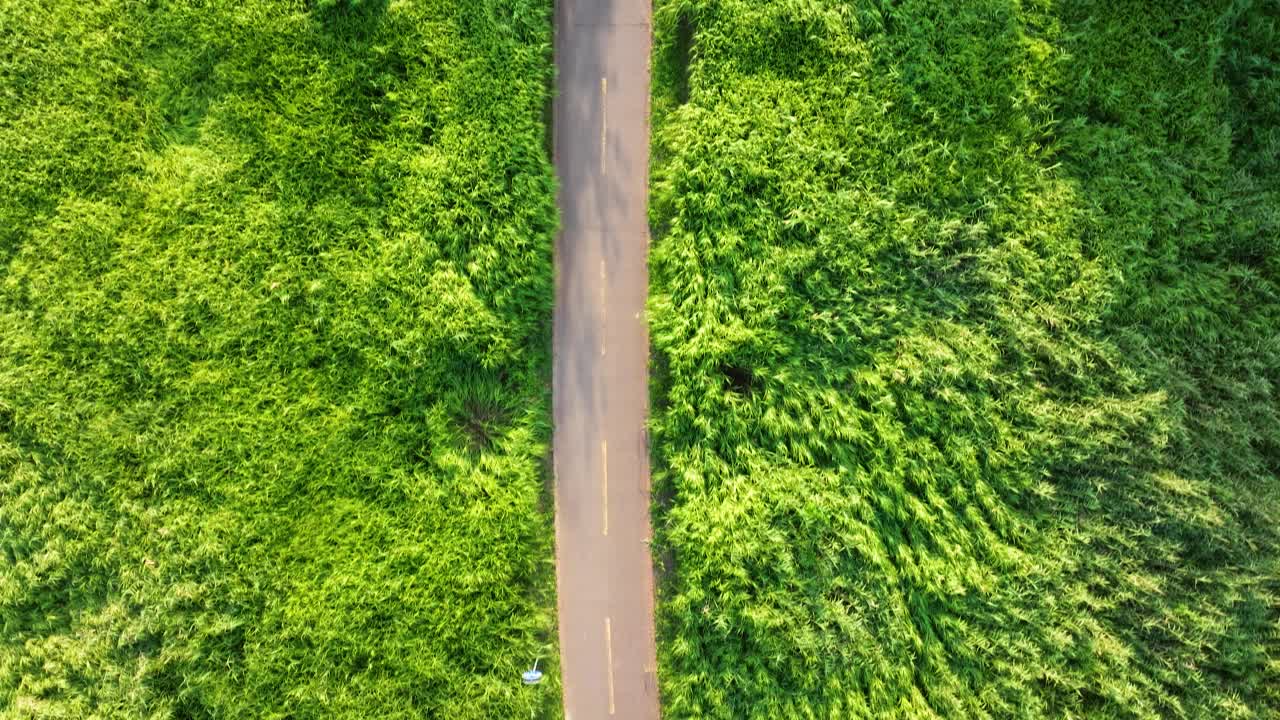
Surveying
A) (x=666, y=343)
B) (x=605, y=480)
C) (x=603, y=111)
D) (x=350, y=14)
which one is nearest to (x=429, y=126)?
(x=350, y=14)

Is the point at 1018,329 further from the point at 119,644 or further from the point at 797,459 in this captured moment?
the point at 119,644

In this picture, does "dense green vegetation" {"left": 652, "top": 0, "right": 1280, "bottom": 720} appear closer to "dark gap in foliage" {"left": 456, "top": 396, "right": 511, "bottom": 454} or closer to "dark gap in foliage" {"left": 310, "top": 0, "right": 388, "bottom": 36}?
"dark gap in foliage" {"left": 456, "top": 396, "right": 511, "bottom": 454}

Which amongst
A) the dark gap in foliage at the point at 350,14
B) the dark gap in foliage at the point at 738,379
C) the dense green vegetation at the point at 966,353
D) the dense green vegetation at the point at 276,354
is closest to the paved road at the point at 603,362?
the dense green vegetation at the point at 276,354

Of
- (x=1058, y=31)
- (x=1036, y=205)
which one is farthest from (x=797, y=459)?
(x=1058, y=31)

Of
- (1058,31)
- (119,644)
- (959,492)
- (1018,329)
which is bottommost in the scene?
(119,644)

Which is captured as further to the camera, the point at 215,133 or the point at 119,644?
the point at 215,133

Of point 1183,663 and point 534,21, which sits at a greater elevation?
point 534,21

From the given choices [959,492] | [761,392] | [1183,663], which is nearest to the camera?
[1183,663]

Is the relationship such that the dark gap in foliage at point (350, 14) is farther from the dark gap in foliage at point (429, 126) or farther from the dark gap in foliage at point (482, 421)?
the dark gap in foliage at point (482, 421)
